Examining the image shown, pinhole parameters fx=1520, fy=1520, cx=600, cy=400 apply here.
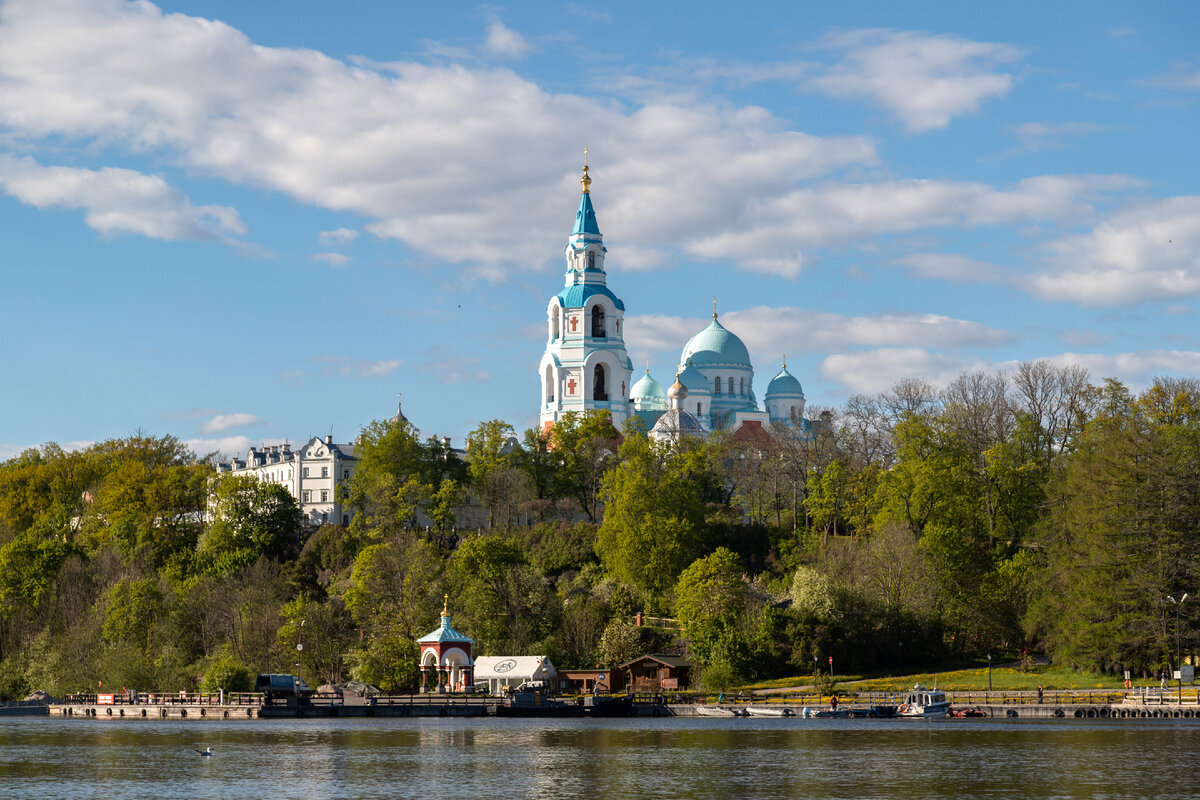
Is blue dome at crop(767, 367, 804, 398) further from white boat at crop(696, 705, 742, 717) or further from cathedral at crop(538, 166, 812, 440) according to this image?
white boat at crop(696, 705, 742, 717)

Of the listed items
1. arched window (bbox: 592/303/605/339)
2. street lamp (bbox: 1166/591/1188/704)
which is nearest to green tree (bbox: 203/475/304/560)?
arched window (bbox: 592/303/605/339)

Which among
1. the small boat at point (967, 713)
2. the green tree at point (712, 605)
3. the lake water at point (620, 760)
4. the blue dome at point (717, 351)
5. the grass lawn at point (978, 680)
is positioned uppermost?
the blue dome at point (717, 351)

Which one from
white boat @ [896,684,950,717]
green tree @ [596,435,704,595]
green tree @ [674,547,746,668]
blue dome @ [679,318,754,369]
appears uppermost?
blue dome @ [679,318,754,369]

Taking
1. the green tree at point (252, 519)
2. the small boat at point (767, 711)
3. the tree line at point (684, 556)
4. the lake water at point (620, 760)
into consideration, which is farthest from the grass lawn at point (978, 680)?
the green tree at point (252, 519)

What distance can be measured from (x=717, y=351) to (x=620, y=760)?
3988 inches

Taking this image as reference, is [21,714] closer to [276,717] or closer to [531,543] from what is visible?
[276,717]

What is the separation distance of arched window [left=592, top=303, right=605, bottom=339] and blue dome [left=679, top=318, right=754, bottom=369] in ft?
45.9

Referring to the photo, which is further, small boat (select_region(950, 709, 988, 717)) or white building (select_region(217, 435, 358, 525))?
white building (select_region(217, 435, 358, 525))

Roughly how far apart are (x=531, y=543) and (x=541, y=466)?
11.1 metres

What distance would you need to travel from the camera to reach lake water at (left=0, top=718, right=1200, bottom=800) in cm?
4694

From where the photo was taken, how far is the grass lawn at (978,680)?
79.1 meters

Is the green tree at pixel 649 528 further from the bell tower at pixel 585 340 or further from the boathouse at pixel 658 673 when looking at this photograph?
the bell tower at pixel 585 340

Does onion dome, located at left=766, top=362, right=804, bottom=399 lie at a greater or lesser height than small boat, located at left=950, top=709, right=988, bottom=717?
greater

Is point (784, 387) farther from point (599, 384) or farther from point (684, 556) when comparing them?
point (684, 556)
